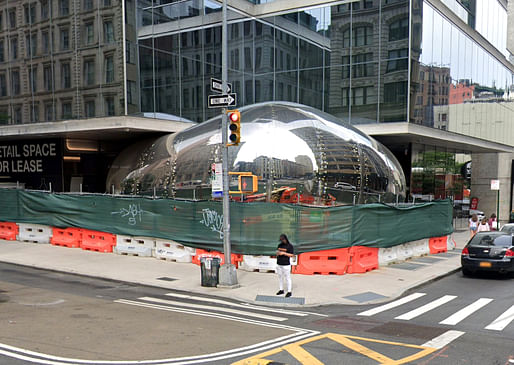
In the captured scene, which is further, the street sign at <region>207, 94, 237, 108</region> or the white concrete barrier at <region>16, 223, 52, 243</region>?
the white concrete barrier at <region>16, 223, 52, 243</region>

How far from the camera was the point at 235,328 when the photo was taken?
8.71m

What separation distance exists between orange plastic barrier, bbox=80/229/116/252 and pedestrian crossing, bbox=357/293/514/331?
36.1 ft

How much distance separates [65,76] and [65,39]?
1924mm

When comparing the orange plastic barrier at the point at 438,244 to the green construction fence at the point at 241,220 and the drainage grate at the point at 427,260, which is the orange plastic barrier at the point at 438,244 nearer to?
the green construction fence at the point at 241,220

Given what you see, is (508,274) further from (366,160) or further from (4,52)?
(4,52)

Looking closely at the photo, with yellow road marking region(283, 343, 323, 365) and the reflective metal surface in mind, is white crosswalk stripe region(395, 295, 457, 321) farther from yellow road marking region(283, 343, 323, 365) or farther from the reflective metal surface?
the reflective metal surface

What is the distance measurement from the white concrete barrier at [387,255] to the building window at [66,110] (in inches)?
694

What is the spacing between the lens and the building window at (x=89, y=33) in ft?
77.1

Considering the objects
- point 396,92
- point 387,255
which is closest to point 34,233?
point 387,255

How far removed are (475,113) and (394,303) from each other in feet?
86.3

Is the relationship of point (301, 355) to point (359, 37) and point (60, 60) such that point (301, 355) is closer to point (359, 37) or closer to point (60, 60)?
point (359, 37)

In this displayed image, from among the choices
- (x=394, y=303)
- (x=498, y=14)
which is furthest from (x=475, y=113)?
(x=394, y=303)

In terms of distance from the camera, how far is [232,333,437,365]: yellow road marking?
22.3 feet

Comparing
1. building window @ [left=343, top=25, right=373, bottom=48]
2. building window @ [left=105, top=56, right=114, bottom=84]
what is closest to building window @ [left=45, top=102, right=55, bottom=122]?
building window @ [left=105, top=56, right=114, bottom=84]
